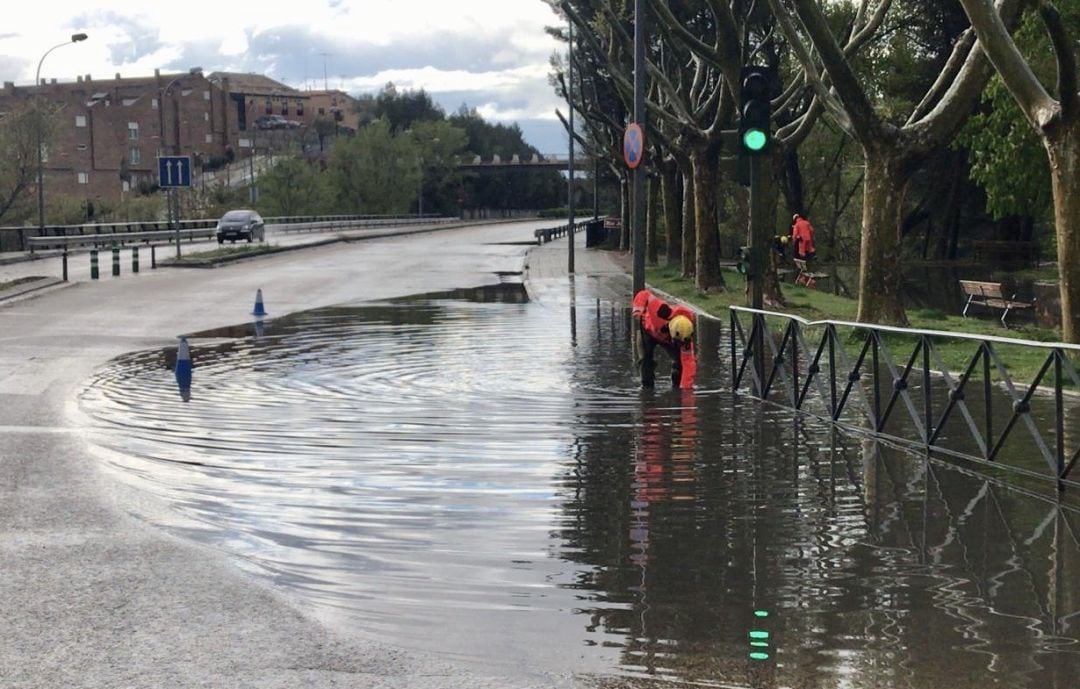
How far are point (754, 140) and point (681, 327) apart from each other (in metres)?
2.59

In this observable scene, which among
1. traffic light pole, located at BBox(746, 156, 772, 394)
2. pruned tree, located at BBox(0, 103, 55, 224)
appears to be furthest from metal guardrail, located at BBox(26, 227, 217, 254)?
traffic light pole, located at BBox(746, 156, 772, 394)

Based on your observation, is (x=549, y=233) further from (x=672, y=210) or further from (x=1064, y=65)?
(x=1064, y=65)

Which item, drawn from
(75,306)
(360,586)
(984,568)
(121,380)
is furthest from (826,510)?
(75,306)

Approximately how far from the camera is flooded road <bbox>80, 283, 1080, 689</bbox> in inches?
250

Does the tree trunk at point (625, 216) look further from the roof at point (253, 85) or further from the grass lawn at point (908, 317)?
the roof at point (253, 85)

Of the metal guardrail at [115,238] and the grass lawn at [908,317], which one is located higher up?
the metal guardrail at [115,238]

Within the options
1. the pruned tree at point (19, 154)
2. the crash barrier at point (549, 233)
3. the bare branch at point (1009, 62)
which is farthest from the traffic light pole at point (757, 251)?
the pruned tree at point (19, 154)

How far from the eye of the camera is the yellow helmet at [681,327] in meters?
14.5

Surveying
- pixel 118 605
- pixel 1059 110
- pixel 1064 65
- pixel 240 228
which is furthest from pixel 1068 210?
pixel 240 228

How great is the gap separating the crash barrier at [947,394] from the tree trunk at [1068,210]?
2.57m

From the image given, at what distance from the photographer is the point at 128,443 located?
→ 12.4m

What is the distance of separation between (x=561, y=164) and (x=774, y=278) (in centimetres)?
12309

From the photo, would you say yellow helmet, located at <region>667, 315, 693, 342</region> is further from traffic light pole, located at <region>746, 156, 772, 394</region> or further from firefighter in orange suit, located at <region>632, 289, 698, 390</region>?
traffic light pole, located at <region>746, 156, 772, 394</region>

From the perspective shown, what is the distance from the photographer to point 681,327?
14.5 metres
